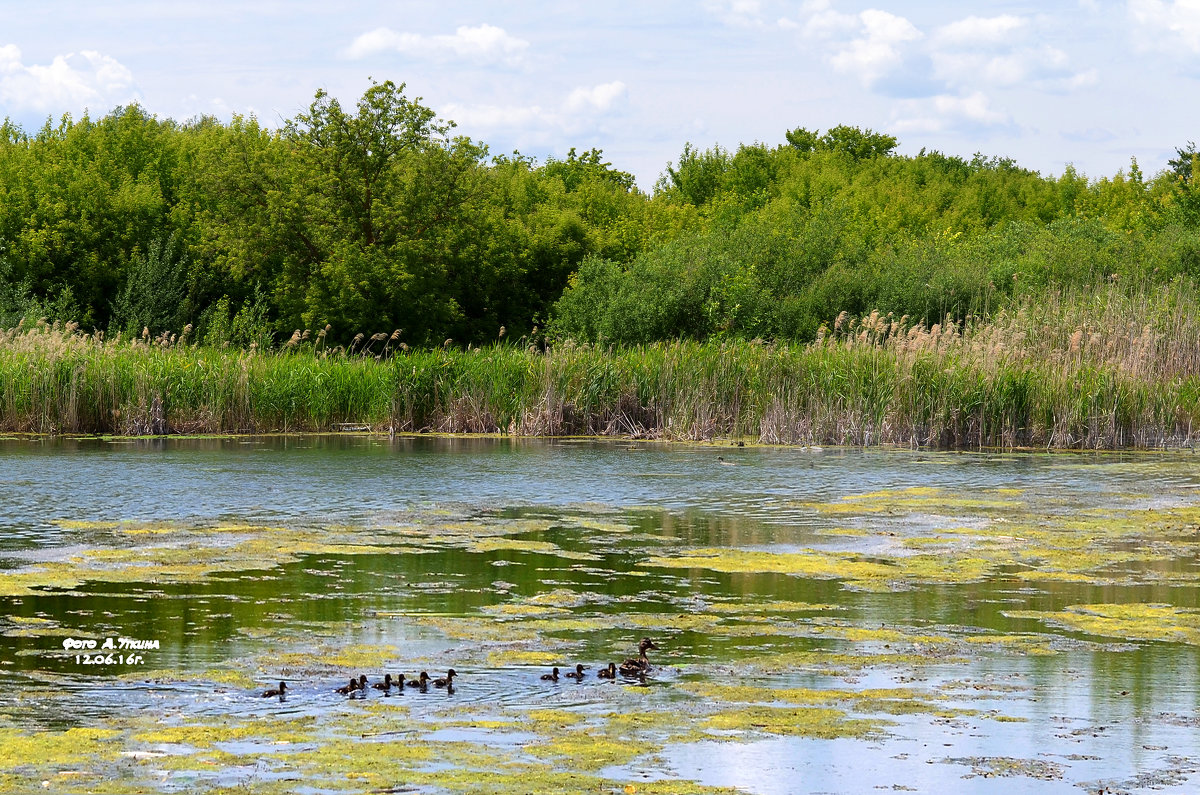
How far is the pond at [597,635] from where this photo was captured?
5.18 meters

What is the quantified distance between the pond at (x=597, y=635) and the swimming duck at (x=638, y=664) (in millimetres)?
48

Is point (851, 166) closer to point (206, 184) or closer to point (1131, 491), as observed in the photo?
point (206, 184)

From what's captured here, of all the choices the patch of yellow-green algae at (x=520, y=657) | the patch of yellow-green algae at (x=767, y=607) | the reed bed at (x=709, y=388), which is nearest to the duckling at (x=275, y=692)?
the patch of yellow-green algae at (x=520, y=657)

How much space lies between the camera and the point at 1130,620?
8.00 metres

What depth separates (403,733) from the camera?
18.1ft

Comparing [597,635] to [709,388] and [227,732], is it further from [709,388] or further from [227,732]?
[709,388]

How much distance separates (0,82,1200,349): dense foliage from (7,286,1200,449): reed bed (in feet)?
21.5

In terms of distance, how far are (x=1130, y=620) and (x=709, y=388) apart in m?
13.2

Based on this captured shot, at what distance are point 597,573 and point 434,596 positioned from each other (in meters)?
1.32

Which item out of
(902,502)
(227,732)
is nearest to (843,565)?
(902,502)

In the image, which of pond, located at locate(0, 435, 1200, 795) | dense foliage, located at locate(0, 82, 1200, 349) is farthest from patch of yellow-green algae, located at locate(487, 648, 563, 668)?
dense foliage, located at locate(0, 82, 1200, 349)

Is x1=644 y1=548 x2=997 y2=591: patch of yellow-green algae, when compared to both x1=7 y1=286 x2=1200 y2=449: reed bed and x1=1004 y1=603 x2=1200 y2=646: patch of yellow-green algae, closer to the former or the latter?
A: x1=1004 y1=603 x2=1200 y2=646: patch of yellow-green algae

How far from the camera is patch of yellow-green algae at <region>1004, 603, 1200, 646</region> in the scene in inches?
300

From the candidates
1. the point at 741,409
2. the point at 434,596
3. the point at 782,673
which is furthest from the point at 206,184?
the point at 782,673
